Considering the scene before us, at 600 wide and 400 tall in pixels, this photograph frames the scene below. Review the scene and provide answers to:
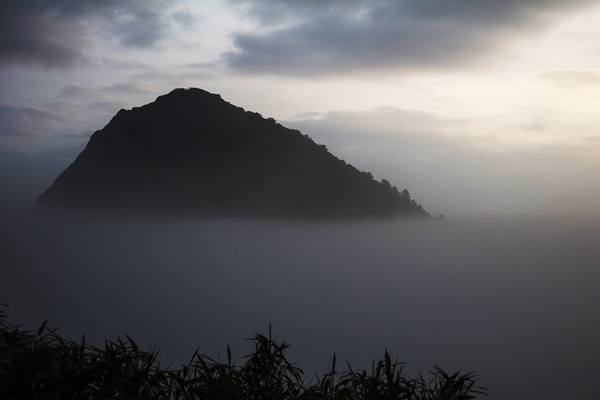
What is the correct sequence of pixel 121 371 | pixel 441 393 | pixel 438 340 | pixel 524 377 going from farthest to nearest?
pixel 438 340, pixel 524 377, pixel 441 393, pixel 121 371

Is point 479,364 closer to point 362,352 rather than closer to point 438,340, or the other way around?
point 438,340

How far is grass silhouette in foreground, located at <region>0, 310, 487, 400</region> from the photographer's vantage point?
10.2m

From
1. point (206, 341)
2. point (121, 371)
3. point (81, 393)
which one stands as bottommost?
point (206, 341)

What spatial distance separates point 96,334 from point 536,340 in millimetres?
192884

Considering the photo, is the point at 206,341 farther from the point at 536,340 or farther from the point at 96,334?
the point at 536,340

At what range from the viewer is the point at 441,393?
1155cm

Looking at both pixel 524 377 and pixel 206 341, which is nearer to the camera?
pixel 524 377

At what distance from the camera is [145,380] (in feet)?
34.4

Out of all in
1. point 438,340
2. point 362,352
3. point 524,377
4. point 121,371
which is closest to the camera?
point 121,371

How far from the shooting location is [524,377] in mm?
154250

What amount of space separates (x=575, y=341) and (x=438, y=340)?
6196cm

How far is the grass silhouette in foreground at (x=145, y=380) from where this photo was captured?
401 inches

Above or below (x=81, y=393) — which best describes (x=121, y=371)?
above

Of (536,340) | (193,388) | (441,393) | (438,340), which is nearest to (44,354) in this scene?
(193,388)
